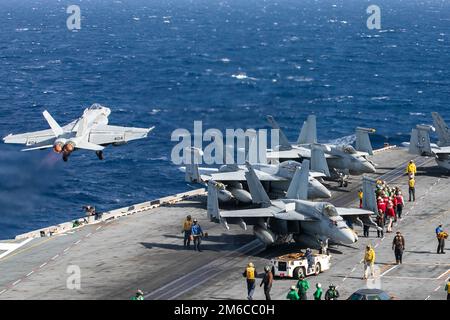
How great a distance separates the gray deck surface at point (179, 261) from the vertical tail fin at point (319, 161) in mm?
2318

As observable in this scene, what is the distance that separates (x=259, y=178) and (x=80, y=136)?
499 inches

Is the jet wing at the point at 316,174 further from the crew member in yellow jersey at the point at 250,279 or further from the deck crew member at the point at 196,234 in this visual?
the crew member in yellow jersey at the point at 250,279

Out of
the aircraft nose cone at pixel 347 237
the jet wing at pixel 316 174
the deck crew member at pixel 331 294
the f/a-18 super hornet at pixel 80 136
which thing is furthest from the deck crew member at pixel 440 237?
the f/a-18 super hornet at pixel 80 136

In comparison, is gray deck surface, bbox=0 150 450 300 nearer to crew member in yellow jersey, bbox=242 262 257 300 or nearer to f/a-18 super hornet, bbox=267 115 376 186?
crew member in yellow jersey, bbox=242 262 257 300

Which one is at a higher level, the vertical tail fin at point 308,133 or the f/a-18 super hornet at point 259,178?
the vertical tail fin at point 308,133

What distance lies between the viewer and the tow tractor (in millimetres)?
51312

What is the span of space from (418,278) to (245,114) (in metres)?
72.8

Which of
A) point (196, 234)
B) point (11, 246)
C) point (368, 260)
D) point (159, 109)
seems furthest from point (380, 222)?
point (159, 109)

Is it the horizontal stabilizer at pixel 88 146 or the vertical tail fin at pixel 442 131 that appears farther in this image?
the vertical tail fin at pixel 442 131

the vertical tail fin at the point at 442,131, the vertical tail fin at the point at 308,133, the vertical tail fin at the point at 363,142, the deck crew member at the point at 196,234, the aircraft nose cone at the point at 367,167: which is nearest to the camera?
the deck crew member at the point at 196,234

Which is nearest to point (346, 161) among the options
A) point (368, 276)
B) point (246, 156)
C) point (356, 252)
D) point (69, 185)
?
point (246, 156)

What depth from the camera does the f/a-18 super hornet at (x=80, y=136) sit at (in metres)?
66.0
